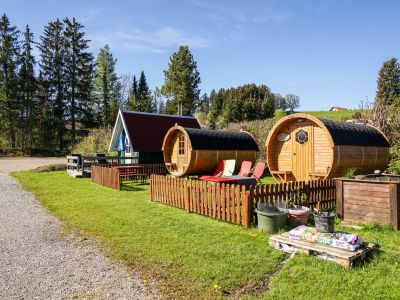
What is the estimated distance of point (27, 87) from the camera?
165ft

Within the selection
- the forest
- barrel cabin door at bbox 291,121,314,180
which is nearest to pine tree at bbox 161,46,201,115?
the forest

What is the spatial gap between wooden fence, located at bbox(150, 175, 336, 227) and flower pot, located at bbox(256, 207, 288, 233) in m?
0.26

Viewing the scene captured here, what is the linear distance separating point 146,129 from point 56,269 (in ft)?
63.0

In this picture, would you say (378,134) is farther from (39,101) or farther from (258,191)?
(39,101)

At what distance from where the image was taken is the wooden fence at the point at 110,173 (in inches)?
597

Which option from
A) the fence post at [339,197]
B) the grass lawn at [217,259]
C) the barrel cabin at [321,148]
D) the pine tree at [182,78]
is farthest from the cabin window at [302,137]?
the pine tree at [182,78]

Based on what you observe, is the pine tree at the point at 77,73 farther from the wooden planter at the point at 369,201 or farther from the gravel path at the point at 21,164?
the wooden planter at the point at 369,201

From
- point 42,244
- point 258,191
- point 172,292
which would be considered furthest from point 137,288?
point 258,191

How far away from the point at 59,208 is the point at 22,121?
149ft

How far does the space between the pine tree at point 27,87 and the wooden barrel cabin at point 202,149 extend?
39671 millimetres

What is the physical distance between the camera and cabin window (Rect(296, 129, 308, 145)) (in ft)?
43.4

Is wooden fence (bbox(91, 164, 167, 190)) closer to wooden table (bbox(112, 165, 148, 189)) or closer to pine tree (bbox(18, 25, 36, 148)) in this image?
wooden table (bbox(112, 165, 148, 189))

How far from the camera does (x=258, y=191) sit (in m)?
8.12

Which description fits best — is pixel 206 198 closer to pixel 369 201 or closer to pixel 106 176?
pixel 369 201
